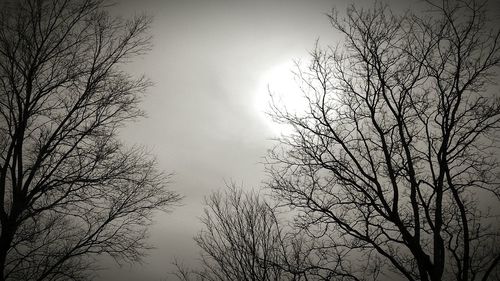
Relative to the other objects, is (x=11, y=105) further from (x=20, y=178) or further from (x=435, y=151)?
(x=435, y=151)

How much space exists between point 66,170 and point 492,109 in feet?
32.3

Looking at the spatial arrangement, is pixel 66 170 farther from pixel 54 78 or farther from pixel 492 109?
pixel 492 109

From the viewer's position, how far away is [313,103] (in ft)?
26.2

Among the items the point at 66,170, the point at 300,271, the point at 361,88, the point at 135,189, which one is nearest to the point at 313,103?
the point at 361,88

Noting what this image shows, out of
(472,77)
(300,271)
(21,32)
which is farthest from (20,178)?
(472,77)

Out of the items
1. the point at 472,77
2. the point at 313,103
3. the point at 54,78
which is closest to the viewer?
the point at 472,77

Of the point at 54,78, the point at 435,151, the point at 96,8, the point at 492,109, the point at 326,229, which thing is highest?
the point at 96,8

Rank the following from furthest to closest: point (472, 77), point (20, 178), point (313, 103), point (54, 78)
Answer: point (313, 103)
point (54, 78)
point (472, 77)
point (20, 178)

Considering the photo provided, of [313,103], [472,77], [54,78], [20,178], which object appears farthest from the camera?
[313,103]

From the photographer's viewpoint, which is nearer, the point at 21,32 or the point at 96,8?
the point at 21,32

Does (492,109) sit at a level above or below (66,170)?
above

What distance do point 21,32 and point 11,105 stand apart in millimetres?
1712

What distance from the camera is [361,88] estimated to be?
7824 millimetres

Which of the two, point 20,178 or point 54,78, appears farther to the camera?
point 54,78
